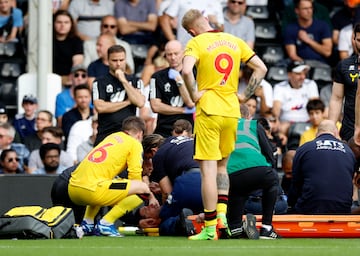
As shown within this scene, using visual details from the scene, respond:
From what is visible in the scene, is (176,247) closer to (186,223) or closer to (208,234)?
(208,234)

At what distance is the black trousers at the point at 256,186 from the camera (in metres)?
11.9

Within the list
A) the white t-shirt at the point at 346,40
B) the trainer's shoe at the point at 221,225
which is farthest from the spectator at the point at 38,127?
the trainer's shoe at the point at 221,225

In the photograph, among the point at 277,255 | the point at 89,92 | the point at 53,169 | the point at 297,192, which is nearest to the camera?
the point at 277,255

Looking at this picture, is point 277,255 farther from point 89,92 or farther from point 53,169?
point 89,92

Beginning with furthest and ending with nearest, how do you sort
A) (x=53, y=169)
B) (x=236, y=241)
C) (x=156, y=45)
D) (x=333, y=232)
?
(x=156, y=45), (x=53, y=169), (x=333, y=232), (x=236, y=241)

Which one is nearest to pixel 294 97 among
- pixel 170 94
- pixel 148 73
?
pixel 148 73

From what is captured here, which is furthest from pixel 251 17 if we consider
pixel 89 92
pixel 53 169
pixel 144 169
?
pixel 144 169

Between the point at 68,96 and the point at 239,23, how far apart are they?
3.09 m

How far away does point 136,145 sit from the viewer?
13312mm

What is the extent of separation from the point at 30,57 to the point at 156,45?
2493mm

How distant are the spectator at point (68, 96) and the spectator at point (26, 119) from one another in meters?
0.54

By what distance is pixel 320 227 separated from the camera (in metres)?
12.4

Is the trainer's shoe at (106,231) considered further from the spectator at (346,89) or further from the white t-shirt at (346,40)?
the white t-shirt at (346,40)

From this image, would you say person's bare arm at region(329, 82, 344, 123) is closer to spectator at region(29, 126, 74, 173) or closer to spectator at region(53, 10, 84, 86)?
spectator at region(29, 126, 74, 173)
